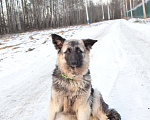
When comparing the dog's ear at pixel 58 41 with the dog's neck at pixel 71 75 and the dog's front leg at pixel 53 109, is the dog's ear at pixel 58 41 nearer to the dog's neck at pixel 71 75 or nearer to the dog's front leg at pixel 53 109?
the dog's neck at pixel 71 75

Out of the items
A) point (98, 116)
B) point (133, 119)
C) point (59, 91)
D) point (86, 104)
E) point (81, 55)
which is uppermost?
point (81, 55)

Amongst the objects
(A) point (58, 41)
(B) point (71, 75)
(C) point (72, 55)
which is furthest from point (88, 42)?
(B) point (71, 75)

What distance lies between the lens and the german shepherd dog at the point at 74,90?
2.46m

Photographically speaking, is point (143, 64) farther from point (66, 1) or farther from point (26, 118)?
point (66, 1)

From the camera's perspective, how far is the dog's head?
9.14 feet

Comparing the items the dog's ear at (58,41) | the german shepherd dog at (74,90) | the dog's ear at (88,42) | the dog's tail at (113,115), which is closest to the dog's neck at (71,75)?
the german shepherd dog at (74,90)

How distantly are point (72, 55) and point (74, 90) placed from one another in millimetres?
703

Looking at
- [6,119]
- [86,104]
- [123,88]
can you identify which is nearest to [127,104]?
[123,88]

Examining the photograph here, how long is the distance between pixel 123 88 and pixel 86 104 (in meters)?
2.13

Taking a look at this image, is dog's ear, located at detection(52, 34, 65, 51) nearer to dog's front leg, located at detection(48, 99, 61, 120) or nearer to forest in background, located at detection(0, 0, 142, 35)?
dog's front leg, located at detection(48, 99, 61, 120)

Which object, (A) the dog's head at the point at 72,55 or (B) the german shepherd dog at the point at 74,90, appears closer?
(B) the german shepherd dog at the point at 74,90

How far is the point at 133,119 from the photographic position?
114 inches

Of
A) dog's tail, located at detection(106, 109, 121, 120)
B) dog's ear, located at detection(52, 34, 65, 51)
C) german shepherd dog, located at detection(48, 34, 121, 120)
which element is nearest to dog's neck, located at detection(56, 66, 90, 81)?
german shepherd dog, located at detection(48, 34, 121, 120)

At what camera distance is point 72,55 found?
111 inches
